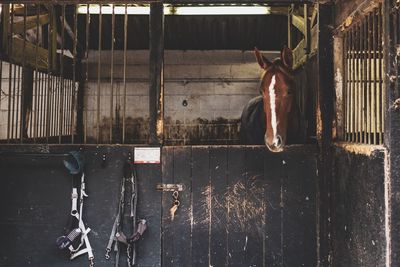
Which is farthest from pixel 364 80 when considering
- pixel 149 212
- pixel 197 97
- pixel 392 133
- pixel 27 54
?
pixel 197 97

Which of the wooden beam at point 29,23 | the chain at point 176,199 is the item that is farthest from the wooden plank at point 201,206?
the wooden beam at point 29,23

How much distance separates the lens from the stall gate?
113 inches

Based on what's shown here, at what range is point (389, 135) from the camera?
1.89 meters

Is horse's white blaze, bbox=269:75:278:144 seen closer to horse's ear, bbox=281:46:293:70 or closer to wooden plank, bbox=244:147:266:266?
wooden plank, bbox=244:147:266:266

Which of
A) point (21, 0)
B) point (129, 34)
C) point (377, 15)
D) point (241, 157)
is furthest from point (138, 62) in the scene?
point (377, 15)

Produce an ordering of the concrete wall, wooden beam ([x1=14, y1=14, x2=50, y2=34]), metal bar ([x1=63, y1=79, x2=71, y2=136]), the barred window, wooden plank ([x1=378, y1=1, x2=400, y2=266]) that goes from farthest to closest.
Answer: the concrete wall < metal bar ([x1=63, y1=79, x2=71, y2=136]) < wooden beam ([x1=14, y1=14, x2=50, y2=34]) < the barred window < wooden plank ([x1=378, y1=1, x2=400, y2=266])

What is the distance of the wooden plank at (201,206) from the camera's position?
114 inches

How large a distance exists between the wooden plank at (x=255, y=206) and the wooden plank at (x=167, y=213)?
539 mm

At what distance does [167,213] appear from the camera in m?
2.89

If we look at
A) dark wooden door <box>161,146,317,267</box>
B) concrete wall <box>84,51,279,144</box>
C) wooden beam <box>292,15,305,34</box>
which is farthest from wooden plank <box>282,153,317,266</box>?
concrete wall <box>84,51,279,144</box>

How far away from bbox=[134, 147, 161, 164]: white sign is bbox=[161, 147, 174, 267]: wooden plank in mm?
53

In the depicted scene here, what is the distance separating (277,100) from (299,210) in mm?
805

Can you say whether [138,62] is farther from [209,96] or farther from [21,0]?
[21,0]

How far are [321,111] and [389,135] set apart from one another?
1014 millimetres
